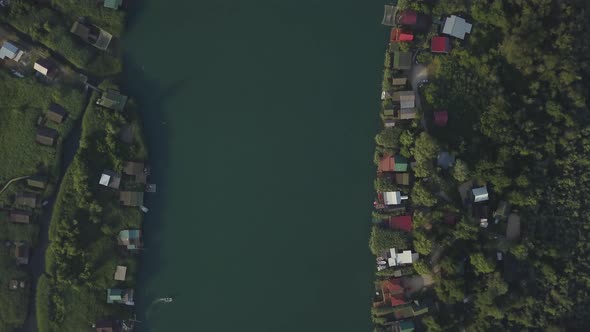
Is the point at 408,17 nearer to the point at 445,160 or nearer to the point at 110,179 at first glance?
the point at 445,160

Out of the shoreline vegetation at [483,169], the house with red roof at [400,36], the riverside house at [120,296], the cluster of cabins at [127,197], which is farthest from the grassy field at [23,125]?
the house with red roof at [400,36]

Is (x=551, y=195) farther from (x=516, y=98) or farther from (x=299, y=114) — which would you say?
(x=299, y=114)

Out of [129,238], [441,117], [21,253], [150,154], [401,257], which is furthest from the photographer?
[150,154]

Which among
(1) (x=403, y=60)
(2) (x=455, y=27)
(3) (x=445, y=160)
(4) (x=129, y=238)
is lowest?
(4) (x=129, y=238)

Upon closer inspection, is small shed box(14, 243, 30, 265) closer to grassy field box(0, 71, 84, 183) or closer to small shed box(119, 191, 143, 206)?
grassy field box(0, 71, 84, 183)

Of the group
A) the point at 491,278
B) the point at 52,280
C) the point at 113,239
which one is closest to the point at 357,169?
the point at 491,278

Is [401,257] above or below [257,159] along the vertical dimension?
below

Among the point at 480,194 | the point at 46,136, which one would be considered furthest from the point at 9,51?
the point at 480,194
